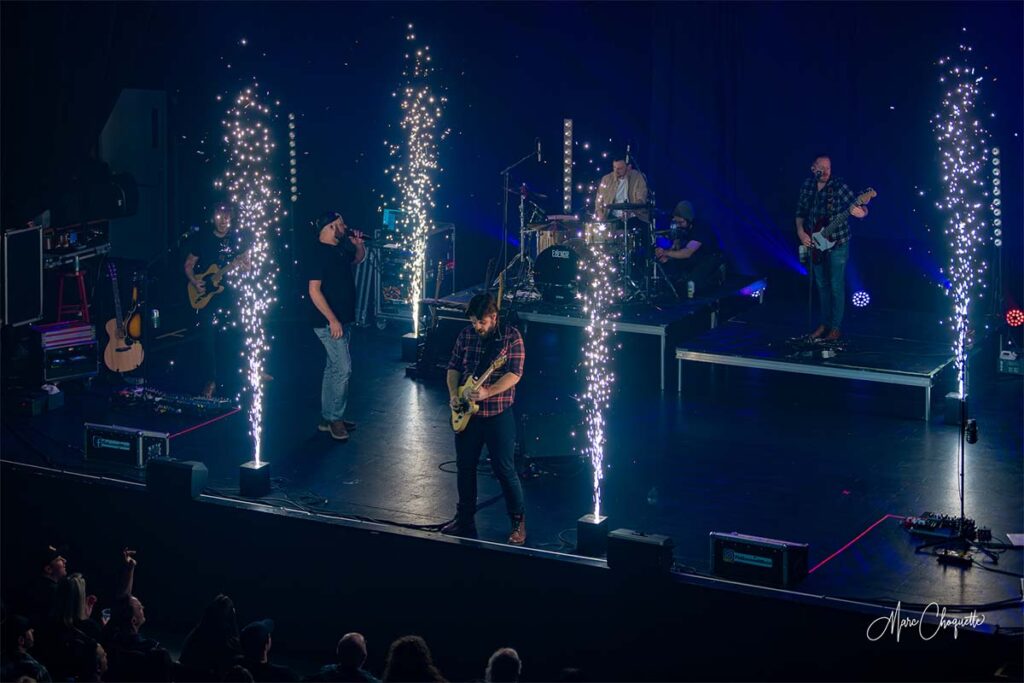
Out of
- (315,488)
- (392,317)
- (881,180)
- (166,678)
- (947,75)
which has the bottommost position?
(166,678)

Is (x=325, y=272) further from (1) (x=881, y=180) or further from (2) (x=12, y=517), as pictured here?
(1) (x=881, y=180)

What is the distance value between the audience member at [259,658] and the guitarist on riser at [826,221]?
6.33 m

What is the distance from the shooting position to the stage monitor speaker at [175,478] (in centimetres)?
974

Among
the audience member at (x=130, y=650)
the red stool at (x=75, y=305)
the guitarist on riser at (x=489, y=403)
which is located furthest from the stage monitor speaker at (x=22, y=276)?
the guitarist on riser at (x=489, y=403)

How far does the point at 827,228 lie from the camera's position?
12195 mm

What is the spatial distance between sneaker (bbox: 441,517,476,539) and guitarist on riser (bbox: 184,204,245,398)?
4.29 meters

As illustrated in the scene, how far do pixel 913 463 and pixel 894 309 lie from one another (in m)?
4.24

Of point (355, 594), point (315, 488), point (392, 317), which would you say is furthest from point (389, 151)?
point (355, 594)

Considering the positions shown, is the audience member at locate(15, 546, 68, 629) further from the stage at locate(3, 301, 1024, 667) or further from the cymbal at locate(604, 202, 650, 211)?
the cymbal at locate(604, 202, 650, 211)

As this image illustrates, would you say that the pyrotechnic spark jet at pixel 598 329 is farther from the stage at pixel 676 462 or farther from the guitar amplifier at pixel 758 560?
the guitar amplifier at pixel 758 560

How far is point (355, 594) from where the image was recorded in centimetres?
912

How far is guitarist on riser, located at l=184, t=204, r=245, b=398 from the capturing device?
13031 millimetres

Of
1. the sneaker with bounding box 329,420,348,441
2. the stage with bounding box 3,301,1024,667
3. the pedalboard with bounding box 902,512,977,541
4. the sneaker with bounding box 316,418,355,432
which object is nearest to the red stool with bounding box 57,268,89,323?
the stage with bounding box 3,301,1024,667

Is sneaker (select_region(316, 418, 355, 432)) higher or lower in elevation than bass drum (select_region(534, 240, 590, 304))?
lower
